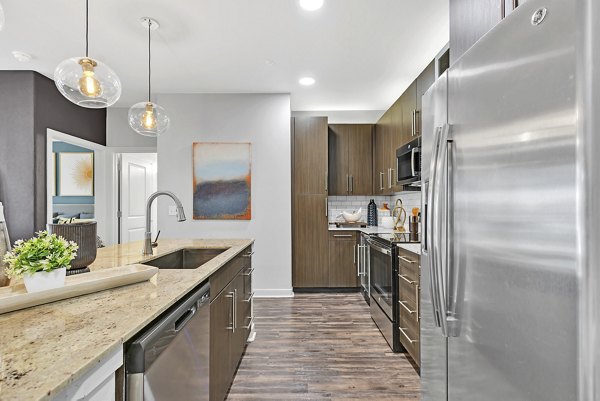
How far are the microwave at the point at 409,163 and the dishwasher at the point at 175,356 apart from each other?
6.54 ft

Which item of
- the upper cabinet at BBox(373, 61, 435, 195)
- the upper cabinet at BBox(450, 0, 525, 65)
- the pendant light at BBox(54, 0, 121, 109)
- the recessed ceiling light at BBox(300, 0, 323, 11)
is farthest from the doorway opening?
the upper cabinet at BBox(450, 0, 525, 65)

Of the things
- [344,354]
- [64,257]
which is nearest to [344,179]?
[344,354]

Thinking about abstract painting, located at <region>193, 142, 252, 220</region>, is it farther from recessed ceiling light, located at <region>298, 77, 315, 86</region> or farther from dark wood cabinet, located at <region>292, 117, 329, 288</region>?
recessed ceiling light, located at <region>298, 77, 315, 86</region>

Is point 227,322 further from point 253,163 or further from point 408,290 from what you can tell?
point 253,163

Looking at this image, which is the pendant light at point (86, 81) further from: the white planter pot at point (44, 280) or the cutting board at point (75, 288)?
the white planter pot at point (44, 280)

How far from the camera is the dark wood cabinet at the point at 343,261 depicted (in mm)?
4613

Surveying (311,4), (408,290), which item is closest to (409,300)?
(408,290)

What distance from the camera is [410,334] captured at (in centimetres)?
244

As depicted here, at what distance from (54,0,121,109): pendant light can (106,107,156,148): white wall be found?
3179mm

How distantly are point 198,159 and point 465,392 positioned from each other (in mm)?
3978

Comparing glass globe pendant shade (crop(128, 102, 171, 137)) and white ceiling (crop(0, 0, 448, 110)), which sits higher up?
white ceiling (crop(0, 0, 448, 110))

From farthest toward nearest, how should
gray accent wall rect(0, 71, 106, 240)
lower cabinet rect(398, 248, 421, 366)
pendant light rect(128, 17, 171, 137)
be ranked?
1. gray accent wall rect(0, 71, 106, 240)
2. pendant light rect(128, 17, 171, 137)
3. lower cabinet rect(398, 248, 421, 366)

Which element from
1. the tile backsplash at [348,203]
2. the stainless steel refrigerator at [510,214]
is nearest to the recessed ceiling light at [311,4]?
the stainless steel refrigerator at [510,214]

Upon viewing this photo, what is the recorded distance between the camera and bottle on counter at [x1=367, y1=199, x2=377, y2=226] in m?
5.03
